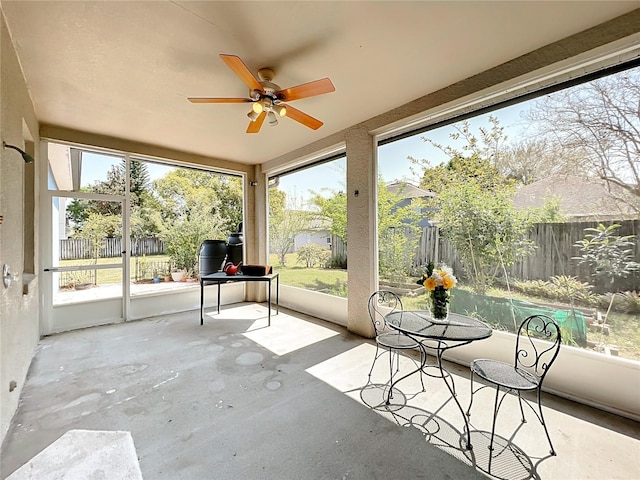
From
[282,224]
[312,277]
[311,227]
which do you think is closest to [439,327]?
[312,277]

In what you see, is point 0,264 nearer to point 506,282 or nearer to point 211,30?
point 211,30

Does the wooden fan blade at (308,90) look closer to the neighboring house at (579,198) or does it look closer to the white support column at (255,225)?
the neighboring house at (579,198)

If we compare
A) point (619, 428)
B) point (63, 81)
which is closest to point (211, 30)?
point (63, 81)

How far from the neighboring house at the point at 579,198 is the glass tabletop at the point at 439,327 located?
1.24m

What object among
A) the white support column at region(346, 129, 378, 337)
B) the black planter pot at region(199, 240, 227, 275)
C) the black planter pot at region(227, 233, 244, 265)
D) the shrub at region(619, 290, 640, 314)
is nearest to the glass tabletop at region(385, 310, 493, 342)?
the shrub at region(619, 290, 640, 314)

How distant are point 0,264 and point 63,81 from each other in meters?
1.95

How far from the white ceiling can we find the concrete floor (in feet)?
9.31

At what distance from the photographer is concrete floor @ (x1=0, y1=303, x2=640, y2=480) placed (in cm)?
159

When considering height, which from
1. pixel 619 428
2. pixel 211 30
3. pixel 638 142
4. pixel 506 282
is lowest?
pixel 619 428

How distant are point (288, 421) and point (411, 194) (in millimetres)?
2700

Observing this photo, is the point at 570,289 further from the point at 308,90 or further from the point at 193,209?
the point at 193,209

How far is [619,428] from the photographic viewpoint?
1896mm

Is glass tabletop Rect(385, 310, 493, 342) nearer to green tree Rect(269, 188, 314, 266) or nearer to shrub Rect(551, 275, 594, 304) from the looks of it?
shrub Rect(551, 275, 594, 304)

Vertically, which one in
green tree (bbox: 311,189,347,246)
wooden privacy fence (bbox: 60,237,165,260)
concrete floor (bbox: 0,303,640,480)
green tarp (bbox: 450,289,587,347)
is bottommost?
concrete floor (bbox: 0,303,640,480)
